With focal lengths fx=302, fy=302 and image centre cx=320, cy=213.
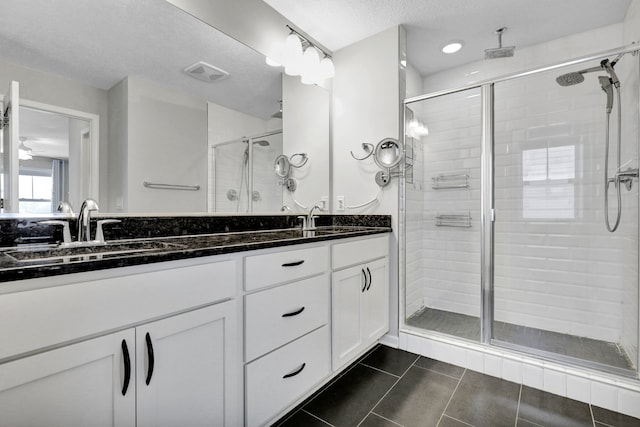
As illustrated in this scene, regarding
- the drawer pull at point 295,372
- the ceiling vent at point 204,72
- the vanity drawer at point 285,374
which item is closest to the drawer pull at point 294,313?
the vanity drawer at point 285,374

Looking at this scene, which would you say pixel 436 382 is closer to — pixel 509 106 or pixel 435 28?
pixel 509 106

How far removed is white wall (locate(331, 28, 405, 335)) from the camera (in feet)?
7.52

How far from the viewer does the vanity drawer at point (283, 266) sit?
124 cm

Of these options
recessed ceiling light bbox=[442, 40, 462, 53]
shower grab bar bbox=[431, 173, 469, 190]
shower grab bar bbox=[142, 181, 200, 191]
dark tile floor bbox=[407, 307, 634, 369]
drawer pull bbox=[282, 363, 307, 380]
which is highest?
recessed ceiling light bbox=[442, 40, 462, 53]

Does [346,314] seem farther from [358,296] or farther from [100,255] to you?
[100,255]

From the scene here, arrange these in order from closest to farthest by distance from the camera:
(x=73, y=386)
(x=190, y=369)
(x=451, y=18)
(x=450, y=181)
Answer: (x=73, y=386)
(x=190, y=369)
(x=451, y=18)
(x=450, y=181)

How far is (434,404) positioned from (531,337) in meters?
1.10

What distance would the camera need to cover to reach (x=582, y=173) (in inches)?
86.4

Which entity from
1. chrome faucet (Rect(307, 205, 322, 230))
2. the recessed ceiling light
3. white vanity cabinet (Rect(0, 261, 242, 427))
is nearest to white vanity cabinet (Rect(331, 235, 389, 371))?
chrome faucet (Rect(307, 205, 322, 230))

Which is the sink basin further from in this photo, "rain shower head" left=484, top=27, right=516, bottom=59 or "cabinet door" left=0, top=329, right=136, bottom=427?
"rain shower head" left=484, top=27, right=516, bottom=59

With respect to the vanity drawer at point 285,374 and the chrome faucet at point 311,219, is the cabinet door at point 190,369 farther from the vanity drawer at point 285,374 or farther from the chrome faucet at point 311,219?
the chrome faucet at point 311,219

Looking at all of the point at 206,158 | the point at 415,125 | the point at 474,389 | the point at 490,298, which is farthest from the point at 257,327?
the point at 415,125

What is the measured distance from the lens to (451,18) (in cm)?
221

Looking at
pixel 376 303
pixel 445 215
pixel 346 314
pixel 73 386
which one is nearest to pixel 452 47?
pixel 445 215
